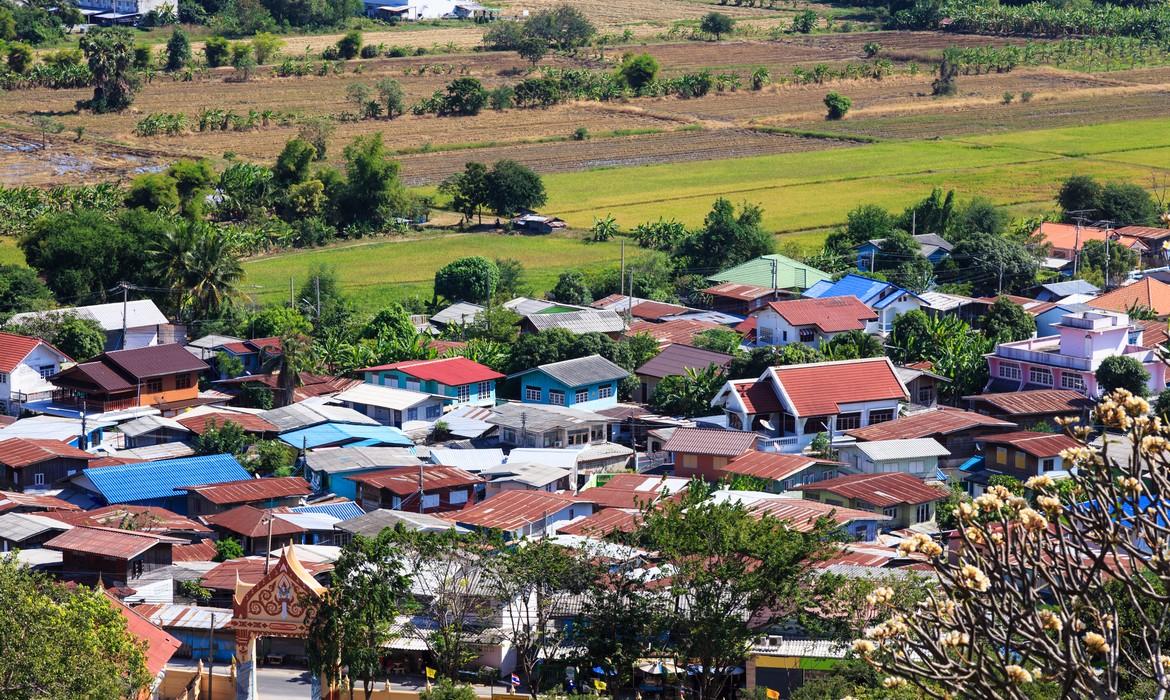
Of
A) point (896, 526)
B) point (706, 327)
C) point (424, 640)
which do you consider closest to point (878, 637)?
point (424, 640)

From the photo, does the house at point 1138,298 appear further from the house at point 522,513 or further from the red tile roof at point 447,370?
the house at point 522,513

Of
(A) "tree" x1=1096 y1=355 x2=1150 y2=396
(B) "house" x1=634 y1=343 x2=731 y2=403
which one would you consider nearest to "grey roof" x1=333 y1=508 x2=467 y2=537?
(B) "house" x1=634 y1=343 x2=731 y2=403

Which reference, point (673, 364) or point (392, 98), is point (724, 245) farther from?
point (392, 98)

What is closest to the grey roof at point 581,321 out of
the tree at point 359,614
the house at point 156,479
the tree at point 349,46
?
the house at point 156,479

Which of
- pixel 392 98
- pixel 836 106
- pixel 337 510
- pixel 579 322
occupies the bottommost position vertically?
pixel 337 510

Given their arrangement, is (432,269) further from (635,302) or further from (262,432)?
(262,432)

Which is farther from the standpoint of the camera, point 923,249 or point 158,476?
point 923,249

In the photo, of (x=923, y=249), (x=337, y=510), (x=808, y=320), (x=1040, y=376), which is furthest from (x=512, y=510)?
(x=923, y=249)
